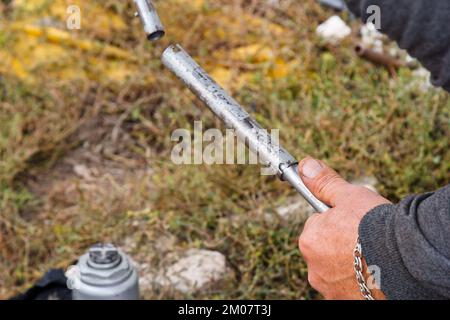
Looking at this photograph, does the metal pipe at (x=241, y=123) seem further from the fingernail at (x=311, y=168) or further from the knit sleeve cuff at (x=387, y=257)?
the knit sleeve cuff at (x=387, y=257)

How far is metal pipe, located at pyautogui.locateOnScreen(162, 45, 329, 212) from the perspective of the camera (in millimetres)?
1319

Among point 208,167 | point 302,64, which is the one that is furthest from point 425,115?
point 208,167

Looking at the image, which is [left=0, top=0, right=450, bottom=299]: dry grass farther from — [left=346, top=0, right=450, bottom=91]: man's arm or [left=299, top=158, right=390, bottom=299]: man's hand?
[left=346, top=0, right=450, bottom=91]: man's arm

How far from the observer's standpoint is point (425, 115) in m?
2.45

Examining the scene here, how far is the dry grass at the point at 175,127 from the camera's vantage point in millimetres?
2246

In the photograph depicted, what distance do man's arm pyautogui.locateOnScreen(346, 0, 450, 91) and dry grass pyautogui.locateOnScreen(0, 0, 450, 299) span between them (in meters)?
0.83

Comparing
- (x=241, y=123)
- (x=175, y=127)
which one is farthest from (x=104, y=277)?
(x=175, y=127)

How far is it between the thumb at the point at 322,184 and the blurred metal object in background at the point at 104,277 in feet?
2.09

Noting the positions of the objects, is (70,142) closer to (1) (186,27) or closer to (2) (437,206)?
(1) (186,27)

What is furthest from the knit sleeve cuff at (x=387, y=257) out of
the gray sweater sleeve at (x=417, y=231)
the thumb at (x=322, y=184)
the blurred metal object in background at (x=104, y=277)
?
the blurred metal object in background at (x=104, y=277)

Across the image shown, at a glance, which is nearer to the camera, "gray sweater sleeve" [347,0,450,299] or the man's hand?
"gray sweater sleeve" [347,0,450,299]

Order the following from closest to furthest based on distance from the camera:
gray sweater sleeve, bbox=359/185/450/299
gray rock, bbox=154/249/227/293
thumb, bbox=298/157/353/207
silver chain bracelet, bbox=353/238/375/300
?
gray sweater sleeve, bbox=359/185/450/299, silver chain bracelet, bbox=353/238/375/300, thumb, bbox=298/157/353/207, gray rock, bbox=154/249/227/293

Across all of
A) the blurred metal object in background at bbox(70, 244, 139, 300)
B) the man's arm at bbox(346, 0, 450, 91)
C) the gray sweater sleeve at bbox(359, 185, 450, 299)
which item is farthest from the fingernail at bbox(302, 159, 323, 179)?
the blurred metal object in background at bbox(70, 244, 139, 300)

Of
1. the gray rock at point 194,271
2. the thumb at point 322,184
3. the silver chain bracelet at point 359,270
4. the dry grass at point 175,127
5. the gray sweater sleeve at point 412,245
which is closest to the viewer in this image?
the gray sweater sleeve at point 412,245
